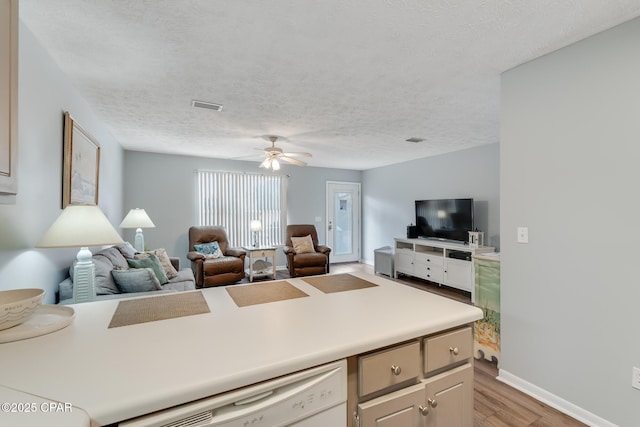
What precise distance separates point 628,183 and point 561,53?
95 centimetres

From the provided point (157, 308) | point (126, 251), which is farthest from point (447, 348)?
point (126, 251)

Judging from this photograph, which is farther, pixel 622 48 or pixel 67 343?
pixel 622 48

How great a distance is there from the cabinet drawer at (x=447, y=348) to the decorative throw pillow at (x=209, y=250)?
440 centimetres

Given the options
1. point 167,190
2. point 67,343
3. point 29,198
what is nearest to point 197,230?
point 167,190

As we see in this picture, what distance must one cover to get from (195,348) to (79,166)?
254 cm

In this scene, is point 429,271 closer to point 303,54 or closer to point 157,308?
point 303,54

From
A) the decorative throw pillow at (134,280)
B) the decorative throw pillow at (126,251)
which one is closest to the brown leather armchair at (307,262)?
the decorative throw pillow at (126,251)

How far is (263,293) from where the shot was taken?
1541mm

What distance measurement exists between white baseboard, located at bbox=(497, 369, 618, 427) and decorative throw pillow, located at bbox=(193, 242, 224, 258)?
4.27 metres

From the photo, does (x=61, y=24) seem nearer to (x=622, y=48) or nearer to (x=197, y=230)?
(x=622, y=48)

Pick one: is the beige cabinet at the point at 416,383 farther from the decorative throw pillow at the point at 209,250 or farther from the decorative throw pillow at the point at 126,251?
the decorative throw pillow at the point at 209,250

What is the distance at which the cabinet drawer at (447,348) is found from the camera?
116 cm

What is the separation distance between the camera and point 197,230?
17.0 ft

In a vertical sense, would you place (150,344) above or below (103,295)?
above
